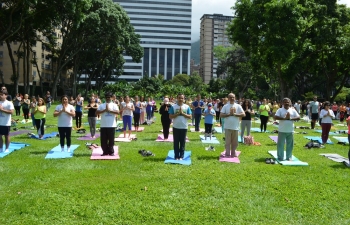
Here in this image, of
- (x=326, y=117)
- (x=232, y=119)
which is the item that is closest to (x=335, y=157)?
(x=326, y=117)

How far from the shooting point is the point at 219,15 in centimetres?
16562

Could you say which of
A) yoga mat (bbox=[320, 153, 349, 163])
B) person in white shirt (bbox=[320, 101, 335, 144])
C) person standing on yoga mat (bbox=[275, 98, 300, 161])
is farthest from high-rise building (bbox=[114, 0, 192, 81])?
person standing on yoga mat (bbox=[275, 98, 300, 161])

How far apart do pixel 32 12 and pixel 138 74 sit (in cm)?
Answer: 10899

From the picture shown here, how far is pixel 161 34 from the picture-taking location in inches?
5276

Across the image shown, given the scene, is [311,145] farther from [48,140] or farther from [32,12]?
[32,12]

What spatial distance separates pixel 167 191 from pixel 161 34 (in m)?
132

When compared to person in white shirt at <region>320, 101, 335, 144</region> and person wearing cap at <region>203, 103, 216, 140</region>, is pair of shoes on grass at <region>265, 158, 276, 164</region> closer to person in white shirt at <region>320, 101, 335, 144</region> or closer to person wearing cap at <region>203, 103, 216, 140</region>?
person wearing cap at <region>203, 103, 216, 140</region>

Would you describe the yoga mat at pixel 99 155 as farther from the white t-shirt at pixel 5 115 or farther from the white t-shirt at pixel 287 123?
the white t-shirt at pixel 287 123

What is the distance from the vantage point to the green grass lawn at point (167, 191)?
5395 millimetres

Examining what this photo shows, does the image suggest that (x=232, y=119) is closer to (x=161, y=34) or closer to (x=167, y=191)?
(x=167, y=191)

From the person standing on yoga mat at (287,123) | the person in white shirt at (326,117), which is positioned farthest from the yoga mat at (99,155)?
the person in white shirt at (326,117)

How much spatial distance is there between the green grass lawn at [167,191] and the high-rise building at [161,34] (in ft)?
411

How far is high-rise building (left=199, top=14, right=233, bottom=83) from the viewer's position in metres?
158

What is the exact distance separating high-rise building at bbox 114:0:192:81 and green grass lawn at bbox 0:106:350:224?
12522 centimetres
